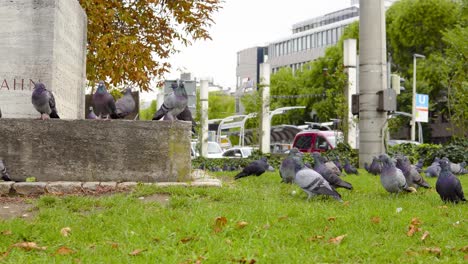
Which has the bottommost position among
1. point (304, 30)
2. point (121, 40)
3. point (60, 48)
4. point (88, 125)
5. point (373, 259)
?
point (373, 259)

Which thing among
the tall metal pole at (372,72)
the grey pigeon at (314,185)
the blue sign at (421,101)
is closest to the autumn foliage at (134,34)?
the tall metal pole at (372,72)

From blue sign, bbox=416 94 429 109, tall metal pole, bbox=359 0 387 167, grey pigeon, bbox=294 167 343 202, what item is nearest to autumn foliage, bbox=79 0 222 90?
tall metal pole, bbox=359 0 387 167

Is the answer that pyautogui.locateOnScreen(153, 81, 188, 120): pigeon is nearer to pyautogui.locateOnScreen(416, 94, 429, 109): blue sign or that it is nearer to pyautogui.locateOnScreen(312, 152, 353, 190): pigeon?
pyautogui.locateOnScreen(312, 152, 353, 190): pigeon

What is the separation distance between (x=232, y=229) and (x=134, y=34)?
43.6ft

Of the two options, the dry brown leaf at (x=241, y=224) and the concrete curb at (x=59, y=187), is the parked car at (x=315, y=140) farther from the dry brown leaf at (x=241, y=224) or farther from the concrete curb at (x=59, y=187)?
the dry brown leaf at (x=241, y=224)

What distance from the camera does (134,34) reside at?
18547 millimetres

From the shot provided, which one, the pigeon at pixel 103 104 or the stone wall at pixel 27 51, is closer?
the pigeon at pixel 103 104

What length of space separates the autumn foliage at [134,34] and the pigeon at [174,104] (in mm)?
7573

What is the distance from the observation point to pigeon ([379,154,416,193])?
29.3 feet

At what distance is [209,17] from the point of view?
1845cm

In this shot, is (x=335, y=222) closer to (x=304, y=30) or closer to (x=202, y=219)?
(x=202, y=219)

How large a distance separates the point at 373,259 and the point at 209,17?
14.0 meters

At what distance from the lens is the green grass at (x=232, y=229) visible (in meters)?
5.25

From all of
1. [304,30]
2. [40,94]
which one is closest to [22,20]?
[40,94]
